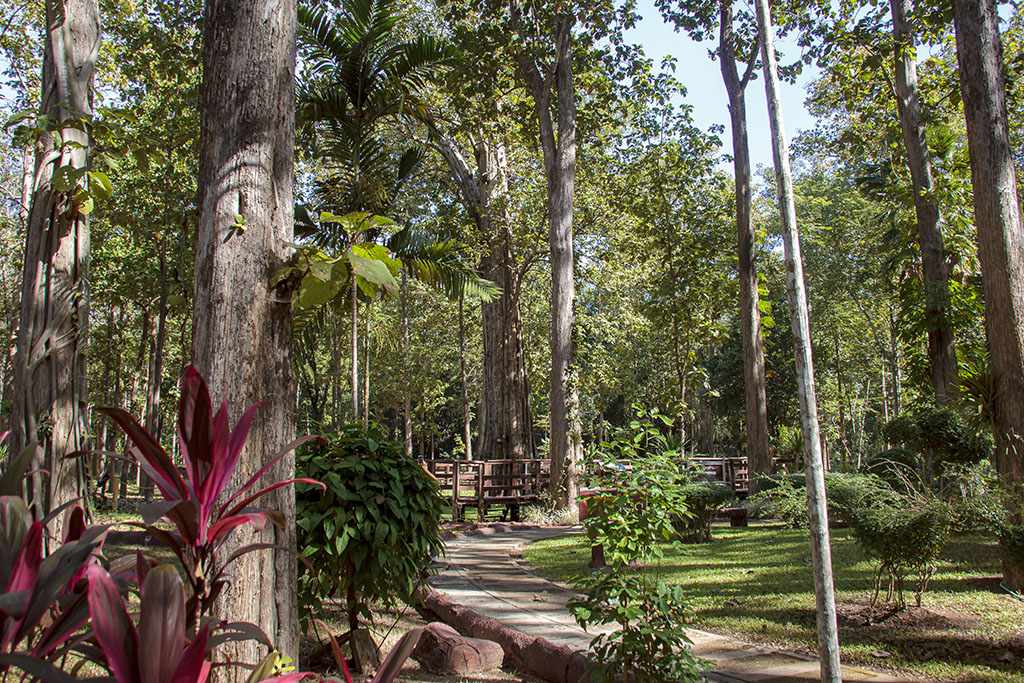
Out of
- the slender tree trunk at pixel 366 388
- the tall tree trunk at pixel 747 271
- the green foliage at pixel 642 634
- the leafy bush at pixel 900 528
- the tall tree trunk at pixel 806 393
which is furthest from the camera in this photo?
the tall tree trunk at pixel 747 271

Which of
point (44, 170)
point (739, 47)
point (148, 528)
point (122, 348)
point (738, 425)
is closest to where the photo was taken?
point (148, 528)

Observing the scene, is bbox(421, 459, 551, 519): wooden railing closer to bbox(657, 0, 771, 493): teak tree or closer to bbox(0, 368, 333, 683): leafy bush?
bbox(657, 0, 771, 493): teak tree

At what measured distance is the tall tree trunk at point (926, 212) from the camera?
33.0 feet

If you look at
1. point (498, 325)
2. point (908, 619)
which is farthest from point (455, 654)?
point (498, 325)

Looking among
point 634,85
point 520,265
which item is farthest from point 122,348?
point 634,85

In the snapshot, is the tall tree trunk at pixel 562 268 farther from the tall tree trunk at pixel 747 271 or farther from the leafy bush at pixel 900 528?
the leafy bush at pixel 900 528

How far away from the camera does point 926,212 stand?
10.6 meters

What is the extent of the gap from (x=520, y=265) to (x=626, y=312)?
45.5 feet

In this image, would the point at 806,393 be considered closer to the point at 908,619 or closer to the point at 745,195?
the point at 908,619

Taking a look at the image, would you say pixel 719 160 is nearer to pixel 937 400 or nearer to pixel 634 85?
pixel 634 85

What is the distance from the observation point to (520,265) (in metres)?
15.6

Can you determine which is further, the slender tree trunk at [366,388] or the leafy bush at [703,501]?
the leafy bush at [703,501]

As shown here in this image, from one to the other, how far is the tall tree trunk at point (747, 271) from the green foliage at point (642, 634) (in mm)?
9845

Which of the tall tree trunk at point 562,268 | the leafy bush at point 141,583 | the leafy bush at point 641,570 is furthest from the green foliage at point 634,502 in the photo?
the tall tree trunk at point 562,268
